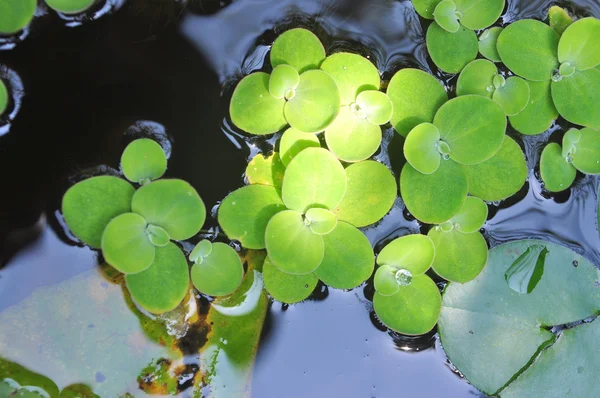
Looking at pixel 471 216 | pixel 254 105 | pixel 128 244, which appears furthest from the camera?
pixel 471 216

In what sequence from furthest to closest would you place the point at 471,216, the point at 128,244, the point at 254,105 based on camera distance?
the point at 471,216, the point at 254,105, the point at 128,244

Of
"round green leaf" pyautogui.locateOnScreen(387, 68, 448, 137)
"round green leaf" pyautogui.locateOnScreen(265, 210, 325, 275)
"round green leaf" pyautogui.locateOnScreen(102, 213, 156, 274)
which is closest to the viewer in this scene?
"round green leaf" pyautogui.locateOnScreen(102, 213, 156, 274)

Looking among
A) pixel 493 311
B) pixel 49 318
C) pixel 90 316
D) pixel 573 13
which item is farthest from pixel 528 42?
pixel 49 318

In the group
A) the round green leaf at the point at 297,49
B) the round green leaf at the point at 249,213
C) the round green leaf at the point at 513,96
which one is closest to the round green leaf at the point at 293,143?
the round green leaf at the point at 249,213

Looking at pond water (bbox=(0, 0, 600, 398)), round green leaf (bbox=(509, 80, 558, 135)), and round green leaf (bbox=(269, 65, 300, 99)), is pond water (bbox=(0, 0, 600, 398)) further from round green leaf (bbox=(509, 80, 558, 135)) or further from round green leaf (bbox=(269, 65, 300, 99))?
round green leaf (bbox=(269, 65, 300, 99))

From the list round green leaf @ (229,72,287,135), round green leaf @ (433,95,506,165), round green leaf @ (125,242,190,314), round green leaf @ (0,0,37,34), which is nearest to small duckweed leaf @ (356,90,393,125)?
round green leaf @ (433,95,506,165)

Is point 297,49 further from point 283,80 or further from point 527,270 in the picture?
point 527,270

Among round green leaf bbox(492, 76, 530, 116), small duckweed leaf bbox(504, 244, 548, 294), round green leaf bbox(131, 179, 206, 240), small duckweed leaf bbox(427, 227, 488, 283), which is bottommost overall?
small duckweed leaf bbox(504, 244, 548, 294)

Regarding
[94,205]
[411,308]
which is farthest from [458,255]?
[94,205]
